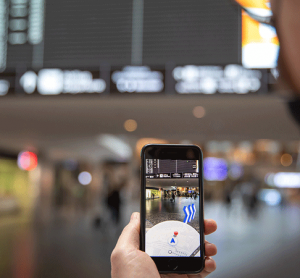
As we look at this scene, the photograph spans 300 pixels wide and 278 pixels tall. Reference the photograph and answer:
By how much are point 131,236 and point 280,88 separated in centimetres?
66

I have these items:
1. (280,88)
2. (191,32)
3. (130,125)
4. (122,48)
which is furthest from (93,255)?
(280,88)

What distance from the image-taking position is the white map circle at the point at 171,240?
3.29 ft

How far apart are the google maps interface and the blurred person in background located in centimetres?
6

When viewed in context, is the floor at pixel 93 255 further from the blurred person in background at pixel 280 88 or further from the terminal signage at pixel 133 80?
the blurred person in background at pixel 280 88

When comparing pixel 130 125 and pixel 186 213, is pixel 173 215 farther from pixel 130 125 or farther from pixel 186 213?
pixel 130 125

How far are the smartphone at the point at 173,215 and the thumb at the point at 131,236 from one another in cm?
3

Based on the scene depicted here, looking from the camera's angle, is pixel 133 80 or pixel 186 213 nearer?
pixel 186 213

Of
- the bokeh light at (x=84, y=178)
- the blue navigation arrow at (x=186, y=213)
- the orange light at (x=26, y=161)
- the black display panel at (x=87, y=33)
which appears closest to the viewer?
the blue navigation arrow at (x=186, y=213)

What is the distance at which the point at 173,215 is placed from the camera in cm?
99

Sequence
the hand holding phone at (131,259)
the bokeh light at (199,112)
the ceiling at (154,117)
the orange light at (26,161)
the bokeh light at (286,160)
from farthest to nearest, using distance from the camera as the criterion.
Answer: the bokeh light at (286,160), the orange light at (26,161), the bokeh light at (199,112), the ceiling at (154,117), the hand holding phone at (131,259)

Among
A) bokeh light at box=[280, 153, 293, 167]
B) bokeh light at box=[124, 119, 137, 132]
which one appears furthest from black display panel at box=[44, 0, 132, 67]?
bokeh light at box=[280, 153, 293, 167]

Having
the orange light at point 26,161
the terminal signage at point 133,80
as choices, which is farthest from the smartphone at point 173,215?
the orange light at point 26,161

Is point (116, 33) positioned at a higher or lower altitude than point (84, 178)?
higher

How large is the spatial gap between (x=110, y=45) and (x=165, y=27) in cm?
62
